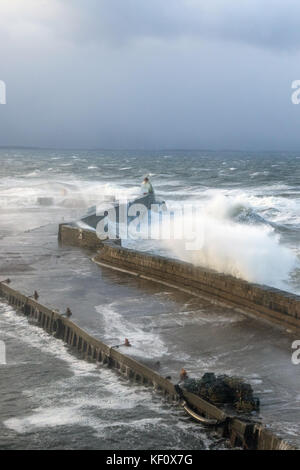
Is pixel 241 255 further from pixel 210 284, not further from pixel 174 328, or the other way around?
pixel 174 328

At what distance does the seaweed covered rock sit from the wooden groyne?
124mm

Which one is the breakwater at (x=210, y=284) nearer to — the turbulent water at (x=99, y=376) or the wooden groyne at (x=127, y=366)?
the turbulent water at (x=99, y=376)

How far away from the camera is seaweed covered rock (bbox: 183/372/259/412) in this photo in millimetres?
8898

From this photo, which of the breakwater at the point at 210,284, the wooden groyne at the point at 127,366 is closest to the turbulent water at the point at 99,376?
the wooden groyne at the point at 127,366

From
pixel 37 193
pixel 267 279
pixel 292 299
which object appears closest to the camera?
pixel 292 299

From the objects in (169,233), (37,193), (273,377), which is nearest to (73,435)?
(273,377)

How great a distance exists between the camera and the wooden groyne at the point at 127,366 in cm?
827

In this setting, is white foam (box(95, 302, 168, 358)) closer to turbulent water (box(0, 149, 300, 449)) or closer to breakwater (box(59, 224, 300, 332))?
turbulent water (box(0, 149, 300, 449))

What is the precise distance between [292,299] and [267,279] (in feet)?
A: 14.5

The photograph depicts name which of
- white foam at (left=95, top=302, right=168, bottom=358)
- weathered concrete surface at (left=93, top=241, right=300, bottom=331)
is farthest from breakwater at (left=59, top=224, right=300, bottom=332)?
white foam at (left=95, top=302, right=168, bottom=358)

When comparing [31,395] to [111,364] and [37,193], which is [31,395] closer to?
[111,364]

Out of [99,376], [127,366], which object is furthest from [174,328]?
[99,376]

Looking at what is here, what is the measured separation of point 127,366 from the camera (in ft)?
35.0

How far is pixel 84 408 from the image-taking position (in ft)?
31.0
